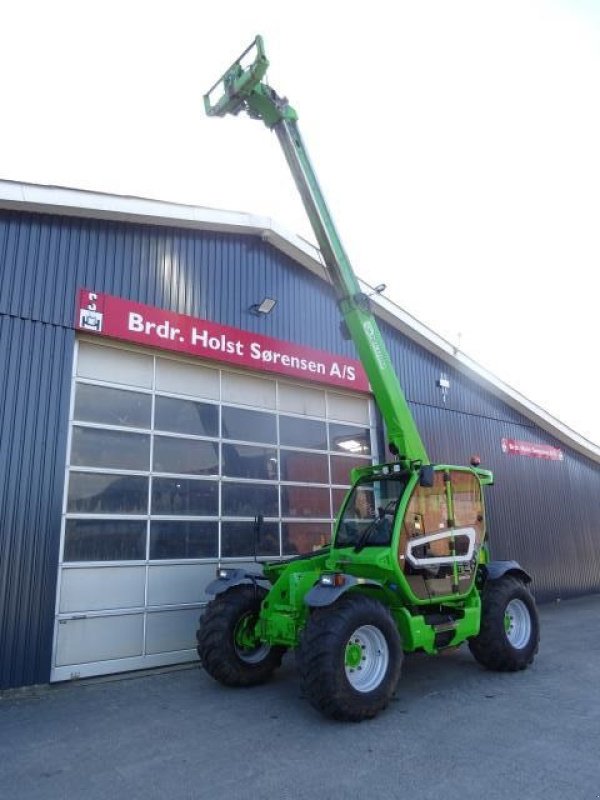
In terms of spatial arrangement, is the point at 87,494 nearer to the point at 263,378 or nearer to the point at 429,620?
the point at 263,378

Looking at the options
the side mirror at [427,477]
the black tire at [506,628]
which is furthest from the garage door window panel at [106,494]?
the black tire at [506,628]

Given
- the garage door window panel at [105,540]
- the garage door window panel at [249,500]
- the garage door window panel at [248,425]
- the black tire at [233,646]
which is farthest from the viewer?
the garage door window panel at [248,425]

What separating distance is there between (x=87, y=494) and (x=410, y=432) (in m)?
4.35

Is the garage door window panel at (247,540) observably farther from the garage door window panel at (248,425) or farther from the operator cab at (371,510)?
the operator cab at (371,510)

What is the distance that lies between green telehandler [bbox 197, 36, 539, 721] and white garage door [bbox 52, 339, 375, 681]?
1.51m

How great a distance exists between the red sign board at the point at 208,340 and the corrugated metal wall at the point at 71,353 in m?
0.20

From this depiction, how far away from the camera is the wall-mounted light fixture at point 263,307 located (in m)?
9.95

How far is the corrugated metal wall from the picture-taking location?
22.4ft

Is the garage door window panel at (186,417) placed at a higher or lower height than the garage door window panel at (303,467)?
higher

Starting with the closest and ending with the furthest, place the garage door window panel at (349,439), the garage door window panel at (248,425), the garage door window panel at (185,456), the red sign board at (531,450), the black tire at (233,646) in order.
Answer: the black tire at (233,646)
the garage door window panel at (185,456)
the garage door window panel at (248,425)
the garage door window panel at (349,439)
the red sign board at (531,450)

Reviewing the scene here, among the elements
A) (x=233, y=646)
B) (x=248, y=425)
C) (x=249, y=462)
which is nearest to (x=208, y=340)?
(x=248, y=425)

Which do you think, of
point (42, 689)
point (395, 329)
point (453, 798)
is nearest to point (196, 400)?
point (42, 689)

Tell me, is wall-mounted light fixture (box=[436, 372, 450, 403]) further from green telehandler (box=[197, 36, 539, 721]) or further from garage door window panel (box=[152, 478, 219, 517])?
garage door window panel (box=[152, 478, 219, 517])

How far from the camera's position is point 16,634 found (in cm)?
661
